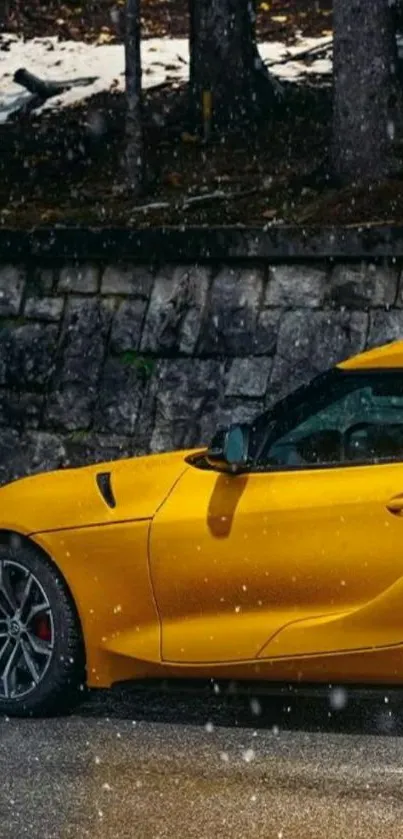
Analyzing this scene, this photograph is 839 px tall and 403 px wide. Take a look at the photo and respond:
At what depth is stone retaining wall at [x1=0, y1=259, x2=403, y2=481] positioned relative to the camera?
13336mm

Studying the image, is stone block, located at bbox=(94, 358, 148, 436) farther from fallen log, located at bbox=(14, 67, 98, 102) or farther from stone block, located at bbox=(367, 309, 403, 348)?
fallen log, located at bbox=(14, 67, 98, 102)

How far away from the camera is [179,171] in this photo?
16531mm

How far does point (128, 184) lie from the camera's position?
53.1 feet

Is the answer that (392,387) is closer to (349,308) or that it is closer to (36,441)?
(349,308)

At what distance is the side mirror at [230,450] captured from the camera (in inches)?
301

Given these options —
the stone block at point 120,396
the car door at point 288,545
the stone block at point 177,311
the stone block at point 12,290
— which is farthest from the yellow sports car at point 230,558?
the stone block at point 12,290

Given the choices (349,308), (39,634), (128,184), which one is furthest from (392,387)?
(128,184)

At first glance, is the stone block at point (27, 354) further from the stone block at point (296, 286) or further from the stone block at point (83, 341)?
the stone block at point (296, 286)

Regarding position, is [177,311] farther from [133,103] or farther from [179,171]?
[133,103]

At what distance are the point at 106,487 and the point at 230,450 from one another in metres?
0.68

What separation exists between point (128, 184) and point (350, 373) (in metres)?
8.55

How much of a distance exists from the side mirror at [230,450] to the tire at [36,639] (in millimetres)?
810

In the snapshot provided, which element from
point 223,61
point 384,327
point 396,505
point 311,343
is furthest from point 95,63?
point 396,505

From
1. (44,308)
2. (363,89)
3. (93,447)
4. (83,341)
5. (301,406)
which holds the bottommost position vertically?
(93,447)
